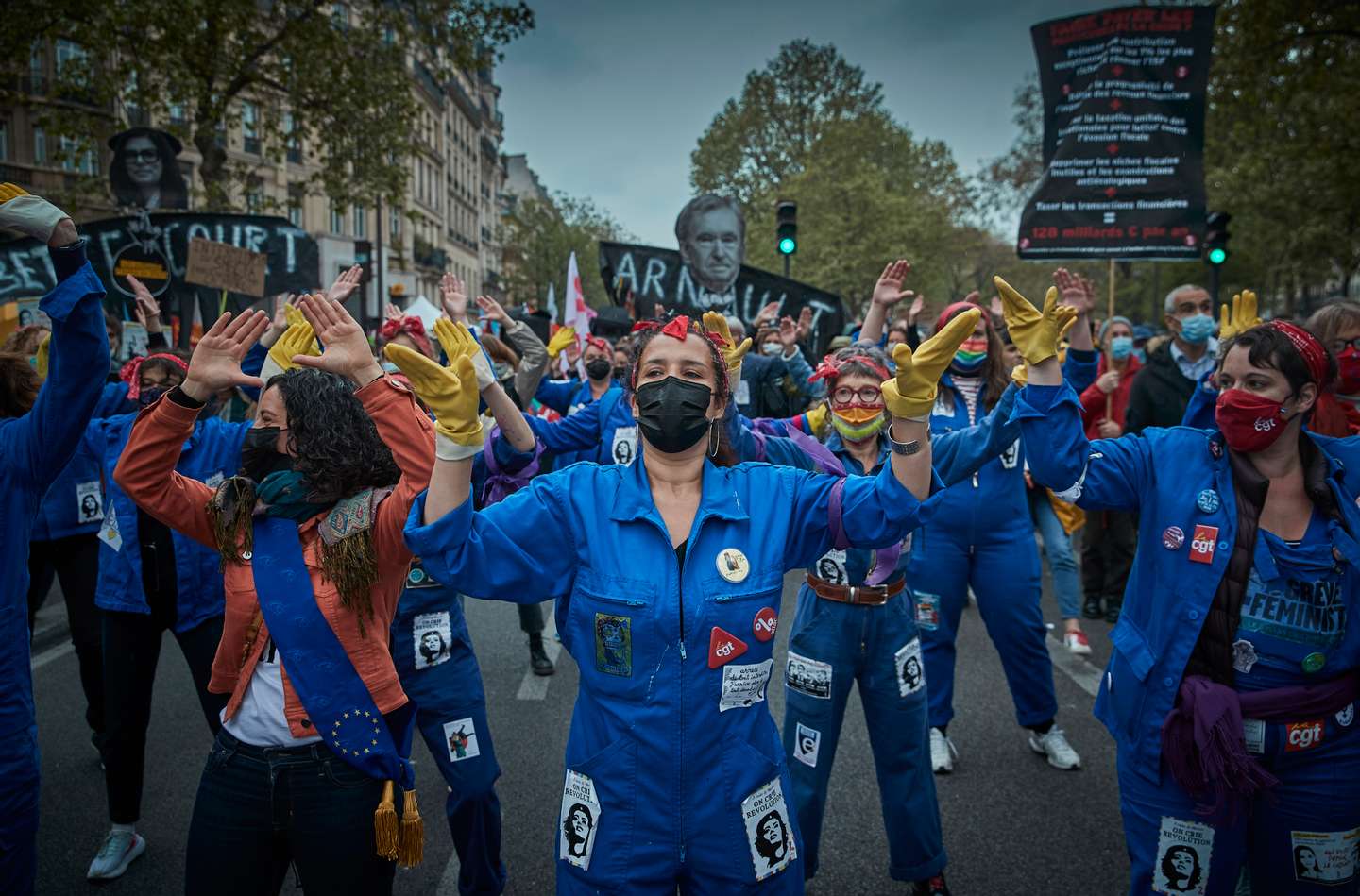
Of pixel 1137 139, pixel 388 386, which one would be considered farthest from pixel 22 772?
pixel 1137 139

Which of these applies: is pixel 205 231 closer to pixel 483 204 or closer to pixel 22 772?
pixel 22 772

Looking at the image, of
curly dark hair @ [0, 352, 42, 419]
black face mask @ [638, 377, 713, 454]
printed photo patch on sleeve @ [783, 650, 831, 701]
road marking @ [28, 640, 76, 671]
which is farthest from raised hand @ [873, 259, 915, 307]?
road marking @ [28, 640, 76, 671]

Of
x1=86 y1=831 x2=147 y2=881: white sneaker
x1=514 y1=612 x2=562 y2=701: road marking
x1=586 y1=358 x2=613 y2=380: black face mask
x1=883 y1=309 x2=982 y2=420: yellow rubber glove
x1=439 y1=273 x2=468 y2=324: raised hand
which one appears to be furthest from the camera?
x1=586 y1=358 x2=613 y2=380: black face mask

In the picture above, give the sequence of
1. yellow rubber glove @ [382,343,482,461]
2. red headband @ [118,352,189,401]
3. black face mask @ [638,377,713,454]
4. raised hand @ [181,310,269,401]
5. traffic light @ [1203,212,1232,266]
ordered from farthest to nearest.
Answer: traffic light @ [1203,212,1232,266], red headband @ [118,352,189,401], raised hand @ [181,310,269,401], black face mask @ [638,377,713,454], yellow rubber glove @ [382,343,482,461]

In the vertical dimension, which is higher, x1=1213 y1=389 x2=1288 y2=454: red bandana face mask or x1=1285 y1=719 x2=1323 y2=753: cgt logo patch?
x1=1213 y1=389 x2=1288 y2=454: red bandana face mask

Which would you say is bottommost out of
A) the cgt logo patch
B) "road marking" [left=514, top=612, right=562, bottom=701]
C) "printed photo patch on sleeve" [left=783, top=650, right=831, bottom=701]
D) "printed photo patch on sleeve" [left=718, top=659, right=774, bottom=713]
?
"road marking" [left=514, top=612, right=562, bottom=701]

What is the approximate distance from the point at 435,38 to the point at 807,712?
16016 millimetres

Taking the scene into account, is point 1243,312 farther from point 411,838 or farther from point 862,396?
point 411,838

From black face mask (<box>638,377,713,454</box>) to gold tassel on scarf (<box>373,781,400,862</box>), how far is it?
1.25 m

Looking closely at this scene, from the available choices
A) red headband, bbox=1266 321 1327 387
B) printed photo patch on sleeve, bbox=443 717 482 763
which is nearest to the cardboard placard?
printed photo patch on sleeve, bbox=443 717 482 763

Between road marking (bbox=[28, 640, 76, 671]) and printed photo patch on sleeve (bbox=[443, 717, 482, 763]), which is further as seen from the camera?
road marking (bbox=[28, 640, 76, 671])

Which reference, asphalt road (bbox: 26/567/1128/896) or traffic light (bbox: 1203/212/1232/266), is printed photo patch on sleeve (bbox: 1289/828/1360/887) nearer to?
asphalt road (bbox: 26/567/1128/896)

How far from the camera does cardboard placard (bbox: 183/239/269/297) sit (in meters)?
6.49

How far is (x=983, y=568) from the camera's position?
14.3ft
